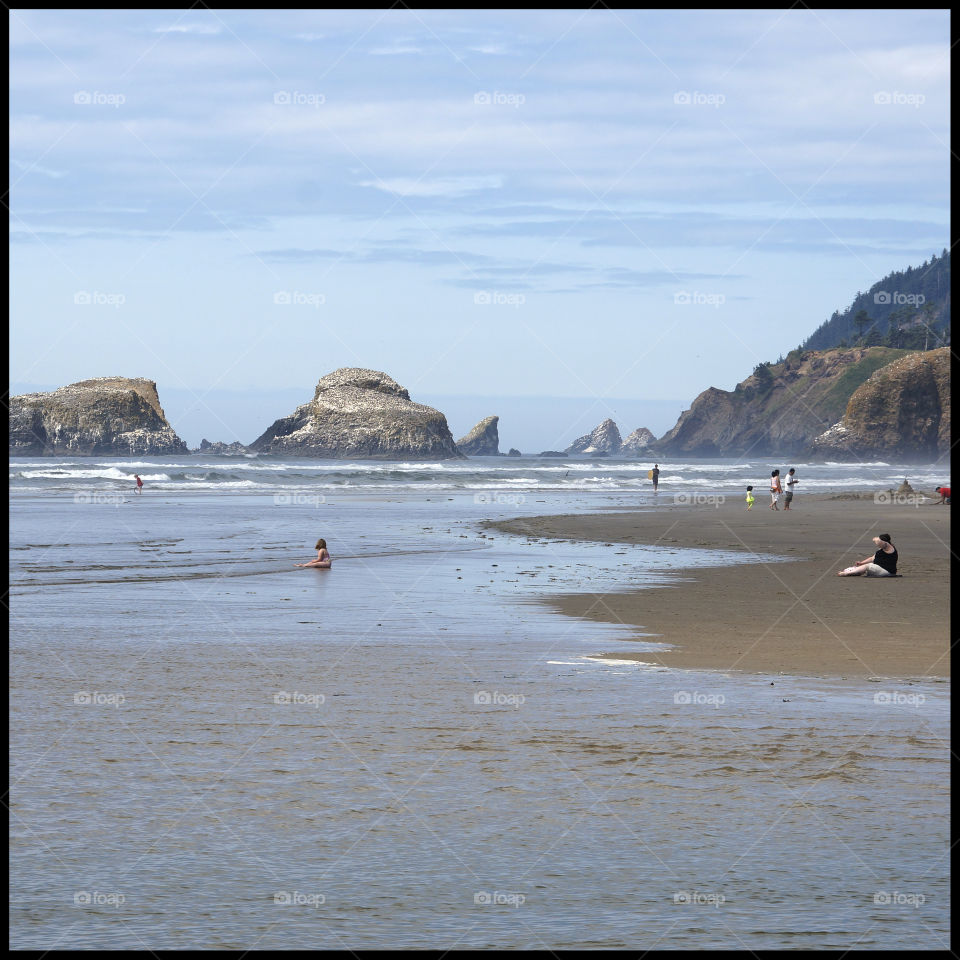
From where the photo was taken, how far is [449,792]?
23.3 ft

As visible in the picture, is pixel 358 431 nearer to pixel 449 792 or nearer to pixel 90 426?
pixel 90 426

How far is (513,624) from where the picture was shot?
48.1 feet

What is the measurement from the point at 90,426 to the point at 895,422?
363 feet

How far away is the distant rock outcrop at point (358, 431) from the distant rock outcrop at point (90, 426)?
19.3m

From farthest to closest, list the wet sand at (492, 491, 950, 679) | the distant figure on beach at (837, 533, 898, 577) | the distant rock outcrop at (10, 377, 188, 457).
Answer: the distant rock outcrop at (10, 377, 188, 457), the distant figure on beach at (837, 533, 898, 577), the wet sand at (492, 491, 950, 679)

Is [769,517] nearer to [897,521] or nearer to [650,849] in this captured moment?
[897,521]

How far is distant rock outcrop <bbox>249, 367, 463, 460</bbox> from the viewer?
18500cm

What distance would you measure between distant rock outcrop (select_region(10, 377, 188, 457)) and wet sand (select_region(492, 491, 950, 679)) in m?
144

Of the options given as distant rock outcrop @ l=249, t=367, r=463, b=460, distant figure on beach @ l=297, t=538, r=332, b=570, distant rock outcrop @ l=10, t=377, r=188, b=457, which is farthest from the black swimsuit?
distant rock outcrop @ l=249, t=367, r=463, b=460

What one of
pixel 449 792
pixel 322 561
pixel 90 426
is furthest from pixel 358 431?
pixel 449 792

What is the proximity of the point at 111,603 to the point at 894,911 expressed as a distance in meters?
12.9

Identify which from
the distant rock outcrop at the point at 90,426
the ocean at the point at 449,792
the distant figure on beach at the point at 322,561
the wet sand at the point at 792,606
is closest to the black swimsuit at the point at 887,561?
the wet sand at the point at 792,606

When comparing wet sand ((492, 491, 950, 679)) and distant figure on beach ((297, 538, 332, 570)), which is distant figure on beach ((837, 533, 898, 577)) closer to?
wet sand ((492, 491, 950, 679))

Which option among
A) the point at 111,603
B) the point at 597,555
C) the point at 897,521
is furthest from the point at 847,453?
the point at 111,603
